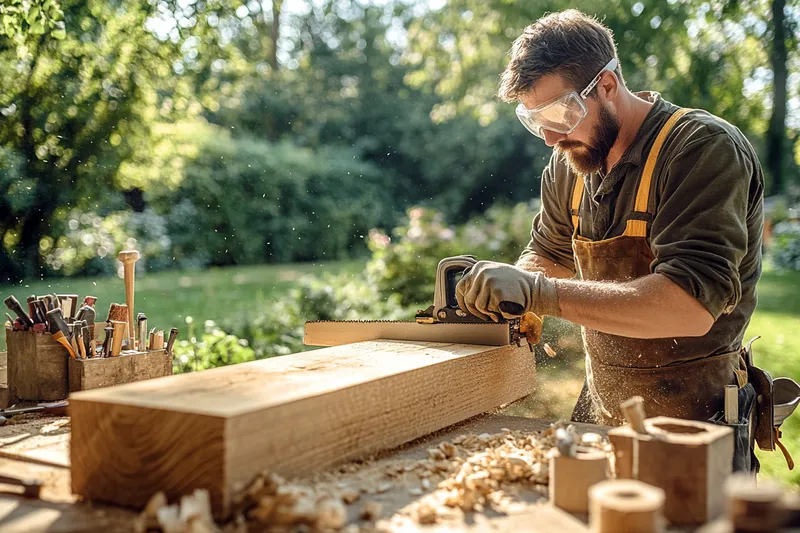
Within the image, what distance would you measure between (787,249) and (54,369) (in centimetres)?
1098

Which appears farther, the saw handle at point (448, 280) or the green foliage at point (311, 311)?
the green foliage at point (311, 311)

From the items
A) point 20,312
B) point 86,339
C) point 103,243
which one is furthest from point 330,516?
point 103,243

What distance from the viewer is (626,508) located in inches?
43.8

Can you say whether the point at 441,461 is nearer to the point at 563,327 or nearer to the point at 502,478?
the point at 502,478

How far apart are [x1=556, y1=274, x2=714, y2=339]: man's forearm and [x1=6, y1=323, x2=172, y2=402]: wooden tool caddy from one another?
1.42 metres

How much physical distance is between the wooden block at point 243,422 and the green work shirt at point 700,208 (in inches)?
30.2

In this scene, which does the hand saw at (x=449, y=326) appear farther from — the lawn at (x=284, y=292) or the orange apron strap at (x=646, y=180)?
the lawn at (x=284, y=292)

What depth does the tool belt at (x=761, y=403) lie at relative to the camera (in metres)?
2.32

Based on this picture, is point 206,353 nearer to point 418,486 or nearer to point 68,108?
point 68,108

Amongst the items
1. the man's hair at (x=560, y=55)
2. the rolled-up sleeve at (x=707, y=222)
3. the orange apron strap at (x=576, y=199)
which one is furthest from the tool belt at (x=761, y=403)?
the man's hair at (x=560, y=55)

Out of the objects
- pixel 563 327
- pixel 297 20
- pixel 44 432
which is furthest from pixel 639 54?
pixel 297 20

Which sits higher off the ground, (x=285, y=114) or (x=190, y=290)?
(x=285, y=114)

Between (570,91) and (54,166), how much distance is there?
490 cm

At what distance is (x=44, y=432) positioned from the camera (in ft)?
6.55
